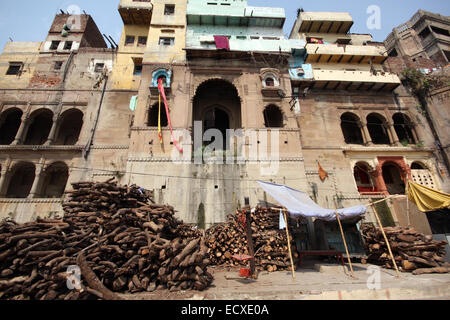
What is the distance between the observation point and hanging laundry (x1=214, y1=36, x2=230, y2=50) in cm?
1777

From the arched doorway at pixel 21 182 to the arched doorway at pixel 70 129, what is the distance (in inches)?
134

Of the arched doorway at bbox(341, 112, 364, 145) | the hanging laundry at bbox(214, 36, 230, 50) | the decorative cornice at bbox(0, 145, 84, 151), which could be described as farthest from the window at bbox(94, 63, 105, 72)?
the arched doorway at bbox(341, 112, 364, 145)

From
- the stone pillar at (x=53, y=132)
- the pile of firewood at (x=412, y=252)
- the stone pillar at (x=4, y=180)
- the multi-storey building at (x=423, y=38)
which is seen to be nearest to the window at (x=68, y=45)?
the stone pillar at (x=53, y=132)

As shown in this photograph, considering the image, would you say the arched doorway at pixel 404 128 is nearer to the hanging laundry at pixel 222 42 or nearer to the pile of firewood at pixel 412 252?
the pile of firewood at pixel 412 252

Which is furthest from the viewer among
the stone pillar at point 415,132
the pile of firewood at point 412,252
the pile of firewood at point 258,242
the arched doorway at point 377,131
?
the arched doorway at point 377,131

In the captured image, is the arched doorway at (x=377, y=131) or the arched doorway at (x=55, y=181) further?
the arched doorway at (x=377, y=131)

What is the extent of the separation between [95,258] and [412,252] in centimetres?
1229

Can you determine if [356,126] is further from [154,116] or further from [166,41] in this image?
[166,41]

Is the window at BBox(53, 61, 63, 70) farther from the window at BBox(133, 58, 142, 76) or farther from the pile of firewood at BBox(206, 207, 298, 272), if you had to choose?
the pile of firewood at BBox(206, 207, 298, 272)

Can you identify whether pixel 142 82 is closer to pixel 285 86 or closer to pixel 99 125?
pixel 99 125

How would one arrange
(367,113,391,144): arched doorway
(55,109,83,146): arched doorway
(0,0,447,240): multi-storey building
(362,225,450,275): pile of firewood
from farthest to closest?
(367,113,391,144): arched doorway, (55,109,83,146): arched doorway, (0,0,447,240): multi-storey building, (362,225,450,275): pile of firewood

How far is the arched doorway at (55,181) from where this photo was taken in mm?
17598

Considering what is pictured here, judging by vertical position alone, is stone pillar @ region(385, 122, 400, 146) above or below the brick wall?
below

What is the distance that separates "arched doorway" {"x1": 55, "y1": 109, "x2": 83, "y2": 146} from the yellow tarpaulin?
1053 inches
